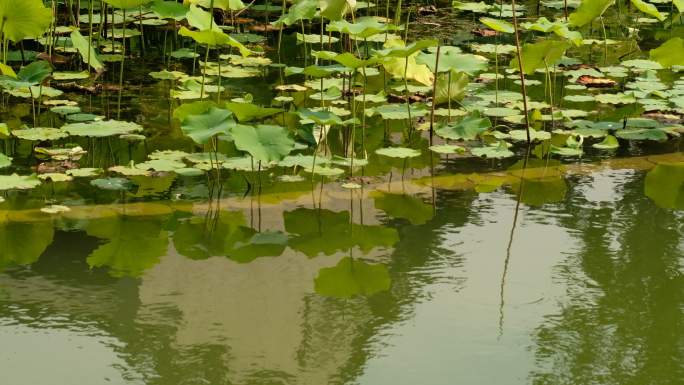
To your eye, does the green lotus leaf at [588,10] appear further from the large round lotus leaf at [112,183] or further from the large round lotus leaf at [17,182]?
the large round lotus leaf at [17,182]

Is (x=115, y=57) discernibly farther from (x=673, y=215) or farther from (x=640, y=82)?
(x=673, y=215)

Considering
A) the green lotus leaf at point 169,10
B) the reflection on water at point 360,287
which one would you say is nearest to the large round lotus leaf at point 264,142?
the reflection on water at point 360,287

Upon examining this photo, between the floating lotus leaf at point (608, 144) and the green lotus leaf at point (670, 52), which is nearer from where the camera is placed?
the floating lotus leaf at point (608, 144)

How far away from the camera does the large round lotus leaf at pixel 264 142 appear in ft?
9.16

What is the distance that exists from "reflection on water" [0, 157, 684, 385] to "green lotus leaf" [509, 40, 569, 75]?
0.62 meters

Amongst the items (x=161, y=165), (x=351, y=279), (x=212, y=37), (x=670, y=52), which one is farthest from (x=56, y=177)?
(x=670, y=52)

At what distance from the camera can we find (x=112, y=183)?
297cm

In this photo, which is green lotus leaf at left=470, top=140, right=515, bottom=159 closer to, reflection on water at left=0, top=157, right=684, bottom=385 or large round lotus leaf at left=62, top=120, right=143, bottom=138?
reflection on water at left=0, top=157, right=684, bottom=385

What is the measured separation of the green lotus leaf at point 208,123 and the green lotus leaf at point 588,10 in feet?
5.10

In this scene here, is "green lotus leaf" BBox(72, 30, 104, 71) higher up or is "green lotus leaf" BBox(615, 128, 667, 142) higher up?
"green lotus leaf" BBox(72, 30, 104, 71)

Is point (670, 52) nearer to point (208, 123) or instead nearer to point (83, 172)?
point (208, 123)

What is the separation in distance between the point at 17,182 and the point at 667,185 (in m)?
1.61

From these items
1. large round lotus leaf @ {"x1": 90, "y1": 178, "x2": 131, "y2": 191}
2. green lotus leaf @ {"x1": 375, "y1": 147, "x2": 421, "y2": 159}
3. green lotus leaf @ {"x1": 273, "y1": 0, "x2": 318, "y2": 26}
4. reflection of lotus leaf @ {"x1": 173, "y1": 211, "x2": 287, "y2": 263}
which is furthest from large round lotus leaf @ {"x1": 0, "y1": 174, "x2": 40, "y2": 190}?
green lotus leaf @ {"x1": 273, "y1": 0, "x2": 318, "y2": 26}

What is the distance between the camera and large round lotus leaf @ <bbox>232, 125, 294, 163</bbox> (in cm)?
279
